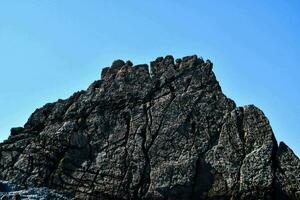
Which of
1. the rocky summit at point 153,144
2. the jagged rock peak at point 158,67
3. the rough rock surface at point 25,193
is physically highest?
the jagged rock peak at point 158,67

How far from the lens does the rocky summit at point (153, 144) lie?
2247 inches

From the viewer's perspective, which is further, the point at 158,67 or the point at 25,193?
the point at 158,67

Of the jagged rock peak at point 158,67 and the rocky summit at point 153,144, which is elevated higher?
the jagged rock peak at point 158,67

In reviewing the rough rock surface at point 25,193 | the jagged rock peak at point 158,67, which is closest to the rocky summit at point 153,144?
the jagged rock peak at point 158,67

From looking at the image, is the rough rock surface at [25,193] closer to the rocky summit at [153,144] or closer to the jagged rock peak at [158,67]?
the rocky summit at [153,144]

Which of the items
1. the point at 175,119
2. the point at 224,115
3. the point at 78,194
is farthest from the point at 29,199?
the point at 224,115

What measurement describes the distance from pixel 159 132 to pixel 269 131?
1299 centimetres

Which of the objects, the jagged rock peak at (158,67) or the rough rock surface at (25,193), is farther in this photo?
the jagged rock peak at (158,67)

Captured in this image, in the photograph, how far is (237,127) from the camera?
59906 millimetres

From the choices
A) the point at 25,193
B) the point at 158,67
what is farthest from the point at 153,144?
the point at 25,193

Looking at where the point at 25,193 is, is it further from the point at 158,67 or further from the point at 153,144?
the point at 158,67

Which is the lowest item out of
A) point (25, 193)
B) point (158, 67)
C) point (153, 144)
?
point (25, 193)

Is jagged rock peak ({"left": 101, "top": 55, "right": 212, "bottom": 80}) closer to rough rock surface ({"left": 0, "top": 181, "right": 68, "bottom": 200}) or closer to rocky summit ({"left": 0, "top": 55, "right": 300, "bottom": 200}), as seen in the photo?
rocky summit ({"left": 0, "top": 55, "right": 300, "bottom": 200})

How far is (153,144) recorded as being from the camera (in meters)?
61.6
